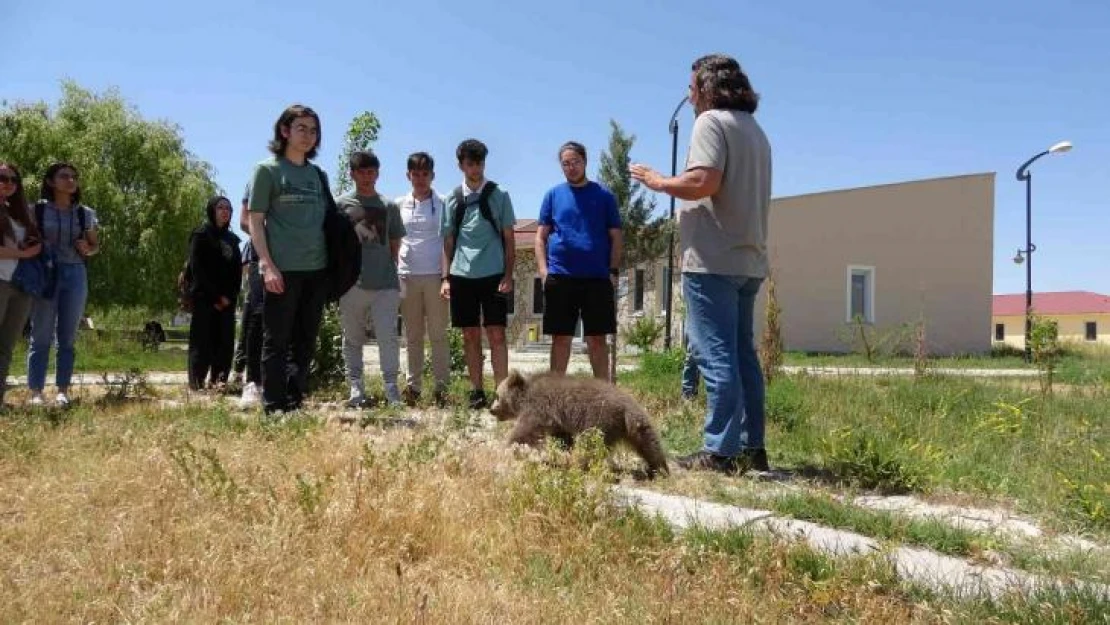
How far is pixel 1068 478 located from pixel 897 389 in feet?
12.6

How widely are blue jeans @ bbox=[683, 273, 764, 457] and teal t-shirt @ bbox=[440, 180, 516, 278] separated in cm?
271

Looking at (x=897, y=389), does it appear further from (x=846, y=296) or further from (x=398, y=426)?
(x=846, y=296)

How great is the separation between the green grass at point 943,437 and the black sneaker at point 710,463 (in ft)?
1.84

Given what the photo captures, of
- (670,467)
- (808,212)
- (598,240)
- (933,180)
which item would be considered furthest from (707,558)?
(933,180)

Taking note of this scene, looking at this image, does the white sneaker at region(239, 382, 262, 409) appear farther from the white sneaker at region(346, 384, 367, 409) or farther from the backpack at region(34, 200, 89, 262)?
the backpack at region(34, 200, 89, 262)

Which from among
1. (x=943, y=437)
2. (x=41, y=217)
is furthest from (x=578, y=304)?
(x=41, y=217)

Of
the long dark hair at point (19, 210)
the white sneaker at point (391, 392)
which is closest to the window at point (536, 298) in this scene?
the white sneaker at point (391, 392)

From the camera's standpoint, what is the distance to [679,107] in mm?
17594

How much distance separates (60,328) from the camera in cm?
680

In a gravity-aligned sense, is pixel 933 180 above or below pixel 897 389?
above

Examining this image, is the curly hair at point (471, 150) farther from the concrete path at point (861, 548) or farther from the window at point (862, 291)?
the window at point (862, 291)

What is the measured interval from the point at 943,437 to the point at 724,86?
2804 mm

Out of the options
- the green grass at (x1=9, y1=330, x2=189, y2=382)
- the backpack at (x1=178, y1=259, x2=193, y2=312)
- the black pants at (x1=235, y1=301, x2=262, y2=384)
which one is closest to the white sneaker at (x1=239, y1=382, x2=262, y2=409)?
the black pants at (x1=235, y1=301, x2=262, y2=384)

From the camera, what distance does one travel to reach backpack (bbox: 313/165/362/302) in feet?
19.5
